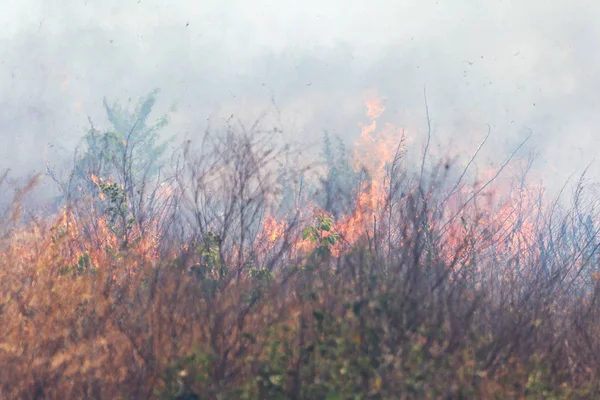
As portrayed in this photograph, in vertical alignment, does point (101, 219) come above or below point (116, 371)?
above

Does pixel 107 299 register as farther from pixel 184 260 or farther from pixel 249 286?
pixel 249 286

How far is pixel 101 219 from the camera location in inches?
481

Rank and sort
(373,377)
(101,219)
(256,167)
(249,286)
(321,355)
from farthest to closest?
(101,219)
(256,167)
(249,286)
(321,355)
(373,377)

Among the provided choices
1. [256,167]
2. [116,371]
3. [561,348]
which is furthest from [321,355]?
[256,167]

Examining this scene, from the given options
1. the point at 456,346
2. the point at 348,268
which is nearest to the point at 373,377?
the point at 456,346

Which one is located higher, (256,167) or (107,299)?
(256,167)

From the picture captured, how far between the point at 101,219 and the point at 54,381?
25.5ft

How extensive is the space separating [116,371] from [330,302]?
2094mm

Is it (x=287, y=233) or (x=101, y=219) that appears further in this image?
(x=101, y=219)

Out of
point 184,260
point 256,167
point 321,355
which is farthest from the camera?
point 256,167

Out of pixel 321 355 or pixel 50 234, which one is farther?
pixel 50 234

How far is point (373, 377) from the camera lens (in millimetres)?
4809

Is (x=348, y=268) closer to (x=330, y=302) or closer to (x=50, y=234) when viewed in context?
(x=330, y=302)

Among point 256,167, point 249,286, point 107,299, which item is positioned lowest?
point 107,299
